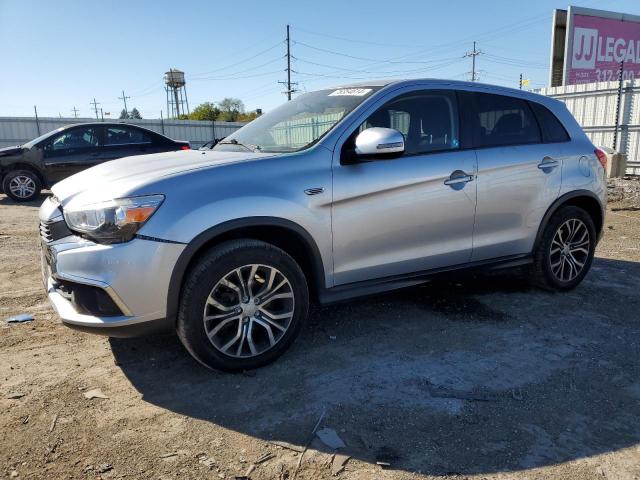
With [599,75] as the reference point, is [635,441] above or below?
below

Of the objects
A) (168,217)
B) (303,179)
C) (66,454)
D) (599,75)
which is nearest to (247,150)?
(303,179)

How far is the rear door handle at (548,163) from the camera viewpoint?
14.0 ft

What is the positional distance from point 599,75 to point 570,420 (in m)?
21.4

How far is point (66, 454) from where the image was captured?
7.87ft

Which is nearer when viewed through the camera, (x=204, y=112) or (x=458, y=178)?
(x=458, y=178)

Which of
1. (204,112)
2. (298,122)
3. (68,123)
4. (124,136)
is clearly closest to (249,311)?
(298,122)

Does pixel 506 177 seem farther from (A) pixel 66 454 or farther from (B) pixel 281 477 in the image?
(A) pixel 66 454

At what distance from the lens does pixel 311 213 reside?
319 centimetres

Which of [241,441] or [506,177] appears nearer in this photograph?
[241,441]

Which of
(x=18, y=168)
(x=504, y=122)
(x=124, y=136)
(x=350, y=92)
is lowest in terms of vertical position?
(x=18, y=168)

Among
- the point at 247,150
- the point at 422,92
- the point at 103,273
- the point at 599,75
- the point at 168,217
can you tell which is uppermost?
the point at 599,75

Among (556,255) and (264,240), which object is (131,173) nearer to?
(264,240)

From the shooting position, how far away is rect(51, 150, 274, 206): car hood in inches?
113

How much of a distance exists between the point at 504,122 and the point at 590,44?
62.4 feet
